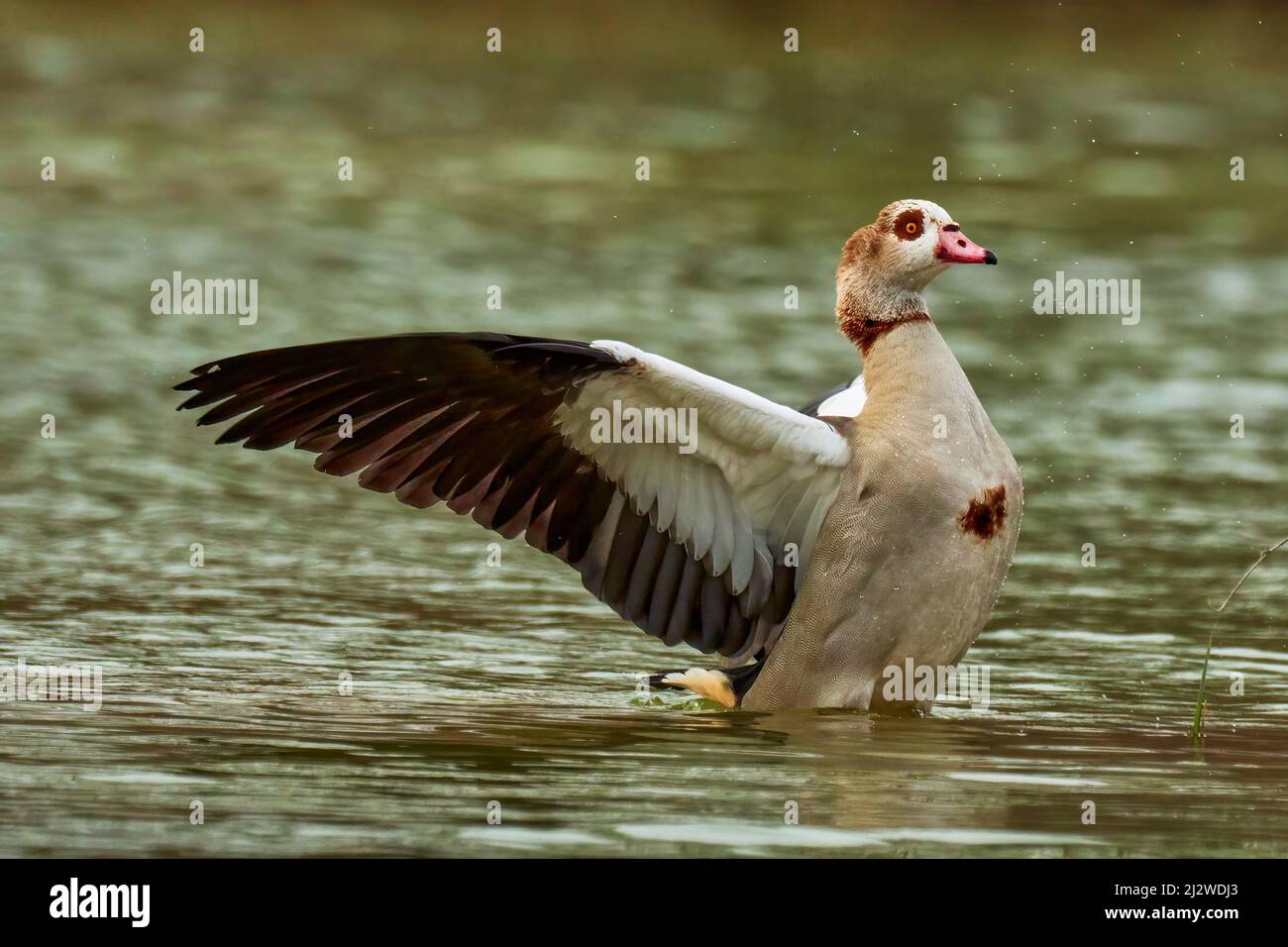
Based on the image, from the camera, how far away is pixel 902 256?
9.35 metres

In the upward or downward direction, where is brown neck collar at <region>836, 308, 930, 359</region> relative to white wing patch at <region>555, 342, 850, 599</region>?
upward

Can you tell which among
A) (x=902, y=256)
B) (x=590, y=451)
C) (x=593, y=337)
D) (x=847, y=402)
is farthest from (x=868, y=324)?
(x=593, y=337)

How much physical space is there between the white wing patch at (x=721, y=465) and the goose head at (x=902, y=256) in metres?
0.74

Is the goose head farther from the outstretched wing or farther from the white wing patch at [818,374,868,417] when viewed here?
the outstretched wing

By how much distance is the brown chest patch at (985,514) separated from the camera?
890cm

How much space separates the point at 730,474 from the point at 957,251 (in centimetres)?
142

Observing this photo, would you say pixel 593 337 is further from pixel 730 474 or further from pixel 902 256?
pixel 730 474

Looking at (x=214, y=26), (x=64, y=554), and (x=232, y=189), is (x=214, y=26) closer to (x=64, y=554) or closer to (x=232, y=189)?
(x=232, y=189)

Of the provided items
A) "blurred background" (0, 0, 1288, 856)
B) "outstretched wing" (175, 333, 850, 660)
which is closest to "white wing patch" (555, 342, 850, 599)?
"outstretched wing" (175, 333, 850, 660)

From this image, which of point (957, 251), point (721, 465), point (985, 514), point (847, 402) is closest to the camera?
point (721, 465)

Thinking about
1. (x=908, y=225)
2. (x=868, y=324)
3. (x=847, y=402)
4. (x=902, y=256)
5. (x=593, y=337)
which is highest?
(x=593, y=337)

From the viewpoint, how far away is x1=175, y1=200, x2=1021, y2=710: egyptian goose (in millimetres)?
8586

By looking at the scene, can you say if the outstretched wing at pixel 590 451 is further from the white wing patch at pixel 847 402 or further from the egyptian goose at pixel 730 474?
the white wing patch at pixel 847 402

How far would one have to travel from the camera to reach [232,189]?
1986 cm
